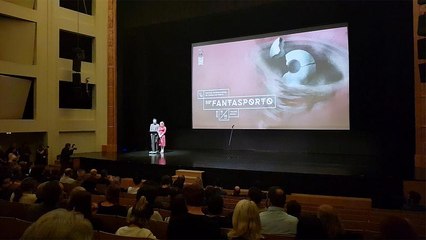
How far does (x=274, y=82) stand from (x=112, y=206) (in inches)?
271

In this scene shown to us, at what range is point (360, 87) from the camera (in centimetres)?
855

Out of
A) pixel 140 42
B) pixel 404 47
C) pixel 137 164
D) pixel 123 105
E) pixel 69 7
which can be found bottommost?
pixel 137 164

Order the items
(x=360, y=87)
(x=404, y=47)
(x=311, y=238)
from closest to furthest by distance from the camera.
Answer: (x=311, y=238) < (x=404, y=47) < (x=360, y=87)

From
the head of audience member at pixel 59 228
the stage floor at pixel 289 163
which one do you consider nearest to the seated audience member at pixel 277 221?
the head of audience member at pixel 59 228

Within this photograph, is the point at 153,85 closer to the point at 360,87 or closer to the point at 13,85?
the point at 13,85

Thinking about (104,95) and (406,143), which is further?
(104,95)

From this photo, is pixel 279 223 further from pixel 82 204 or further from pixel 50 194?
pixel 50 194

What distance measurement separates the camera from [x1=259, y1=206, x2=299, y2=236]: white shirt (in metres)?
2.87

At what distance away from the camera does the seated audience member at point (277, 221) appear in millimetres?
2875

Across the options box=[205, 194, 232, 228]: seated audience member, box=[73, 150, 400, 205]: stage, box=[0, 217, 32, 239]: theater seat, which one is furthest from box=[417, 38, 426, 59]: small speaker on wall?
box=[0, 217, 32, 239]: theater seat

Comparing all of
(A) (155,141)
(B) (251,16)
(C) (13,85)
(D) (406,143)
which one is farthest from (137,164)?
(D) (406,143)

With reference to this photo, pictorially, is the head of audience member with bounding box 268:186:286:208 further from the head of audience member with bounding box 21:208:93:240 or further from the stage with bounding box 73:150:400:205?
the stage with bounding box 73:150:400:205

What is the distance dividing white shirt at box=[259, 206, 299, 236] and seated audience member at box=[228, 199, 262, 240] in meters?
0.56

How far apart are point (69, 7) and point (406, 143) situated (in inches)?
402
